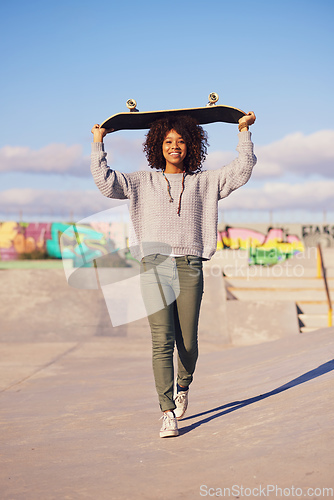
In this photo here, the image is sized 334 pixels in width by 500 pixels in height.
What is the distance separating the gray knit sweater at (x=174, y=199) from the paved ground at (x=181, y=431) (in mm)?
1123

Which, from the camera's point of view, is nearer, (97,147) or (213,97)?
(97,147)

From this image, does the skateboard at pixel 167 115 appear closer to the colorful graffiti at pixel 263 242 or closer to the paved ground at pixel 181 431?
the paved ground at pixel 181 431

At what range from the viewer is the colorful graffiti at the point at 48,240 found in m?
29.0

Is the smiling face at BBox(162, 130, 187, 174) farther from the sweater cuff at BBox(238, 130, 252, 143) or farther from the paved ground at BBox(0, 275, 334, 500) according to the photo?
the paved ground at BBox(0, 275, 334, 500)

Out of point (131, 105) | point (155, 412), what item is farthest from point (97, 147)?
point (155, 412)

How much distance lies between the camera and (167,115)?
A: 10.7 feet

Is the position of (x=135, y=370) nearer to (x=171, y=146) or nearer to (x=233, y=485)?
(x=171, y=146)

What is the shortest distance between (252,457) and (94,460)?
0.86m

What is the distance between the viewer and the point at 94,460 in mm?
2639

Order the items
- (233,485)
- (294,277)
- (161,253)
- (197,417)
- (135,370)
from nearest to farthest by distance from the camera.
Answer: (233,485), (161,253), (197,417), (135,370), (294,277)

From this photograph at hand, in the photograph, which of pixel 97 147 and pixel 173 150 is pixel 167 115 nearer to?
pixel 173 150

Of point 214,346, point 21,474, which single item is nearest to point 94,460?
point 21,474

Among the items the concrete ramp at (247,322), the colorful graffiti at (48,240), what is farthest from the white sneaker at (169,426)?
the colorful graffiti at (48,240)

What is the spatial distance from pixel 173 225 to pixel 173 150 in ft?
1.67
